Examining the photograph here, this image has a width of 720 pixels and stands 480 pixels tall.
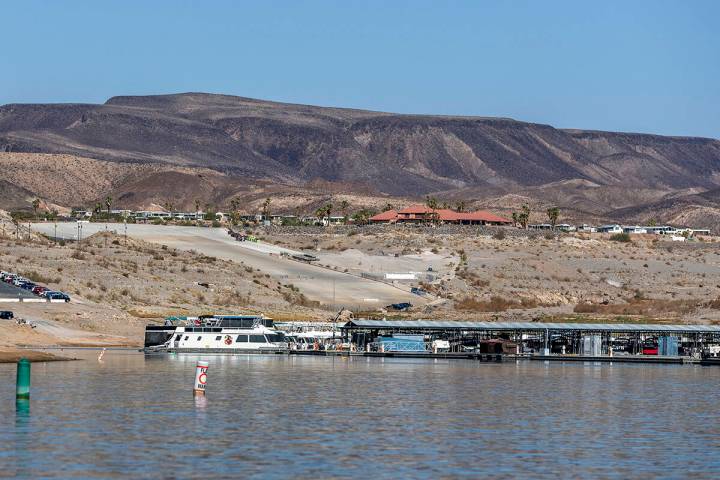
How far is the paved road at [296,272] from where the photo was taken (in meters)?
149

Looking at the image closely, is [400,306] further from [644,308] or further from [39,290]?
[39,290]

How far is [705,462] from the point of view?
45.4 meters

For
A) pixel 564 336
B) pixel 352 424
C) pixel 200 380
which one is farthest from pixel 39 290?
pixel 352 424

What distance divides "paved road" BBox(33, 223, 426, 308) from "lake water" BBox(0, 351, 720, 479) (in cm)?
6110

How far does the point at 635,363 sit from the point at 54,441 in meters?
65.1

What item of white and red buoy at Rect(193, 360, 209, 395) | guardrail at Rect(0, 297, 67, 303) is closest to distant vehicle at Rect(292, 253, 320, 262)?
guardrail at Rect(0, 297, 67, 303)

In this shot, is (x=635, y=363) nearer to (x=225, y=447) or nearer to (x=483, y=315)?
(x=483, y=315)

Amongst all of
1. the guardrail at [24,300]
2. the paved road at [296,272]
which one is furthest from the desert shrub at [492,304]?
the guardrail at [24,300]

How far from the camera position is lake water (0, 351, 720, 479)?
1690 inches

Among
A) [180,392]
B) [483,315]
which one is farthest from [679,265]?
[180,392]

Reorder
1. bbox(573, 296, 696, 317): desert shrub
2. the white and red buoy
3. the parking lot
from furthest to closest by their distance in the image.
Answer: bbox(573, 296, 696, 317): desert shrub → the parking lot → the white and red buoy

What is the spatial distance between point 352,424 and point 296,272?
110 m

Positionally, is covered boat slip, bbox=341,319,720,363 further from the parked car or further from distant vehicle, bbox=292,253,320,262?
distant vehicle, bbox=292,253,320,262

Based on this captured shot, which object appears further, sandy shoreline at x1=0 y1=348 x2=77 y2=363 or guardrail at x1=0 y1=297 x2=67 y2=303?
guardrail at x1=0 y1=297 x2=67 y2=303
